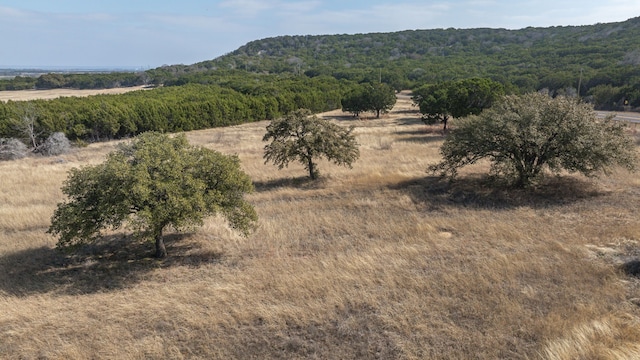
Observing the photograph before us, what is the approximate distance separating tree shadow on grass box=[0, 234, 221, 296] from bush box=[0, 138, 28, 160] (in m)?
32.5

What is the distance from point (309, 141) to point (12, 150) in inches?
1446

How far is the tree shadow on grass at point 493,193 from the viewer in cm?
2078

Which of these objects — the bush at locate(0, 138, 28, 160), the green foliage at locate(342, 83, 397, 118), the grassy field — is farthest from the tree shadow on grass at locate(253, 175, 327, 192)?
the green foliage at locate(342, 83, 397, 118)

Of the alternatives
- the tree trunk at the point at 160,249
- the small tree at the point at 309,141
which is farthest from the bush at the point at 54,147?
the tree trunk at the point at 160,249

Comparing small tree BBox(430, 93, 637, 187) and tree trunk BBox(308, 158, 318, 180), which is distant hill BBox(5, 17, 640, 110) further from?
tree trunk BBox(308, 158, 318, 180)

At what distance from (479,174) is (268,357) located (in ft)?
73.5

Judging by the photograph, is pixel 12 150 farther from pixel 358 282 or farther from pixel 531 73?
pixel 531 73

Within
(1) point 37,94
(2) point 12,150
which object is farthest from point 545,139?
(1) point 37,94

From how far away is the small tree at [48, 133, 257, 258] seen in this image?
46.1 ft

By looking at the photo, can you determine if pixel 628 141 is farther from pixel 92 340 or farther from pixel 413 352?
pixel 92 340

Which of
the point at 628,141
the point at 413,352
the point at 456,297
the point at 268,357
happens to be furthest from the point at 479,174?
the point at 268,357

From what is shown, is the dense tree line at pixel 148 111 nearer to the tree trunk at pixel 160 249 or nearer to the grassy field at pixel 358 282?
the grassy field at pixel 358 282

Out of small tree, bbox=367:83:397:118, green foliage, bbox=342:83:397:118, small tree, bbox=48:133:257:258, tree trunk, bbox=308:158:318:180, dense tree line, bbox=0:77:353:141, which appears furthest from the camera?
green foliage, bbox=342:83:397:118

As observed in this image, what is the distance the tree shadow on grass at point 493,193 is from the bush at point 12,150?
42261 mm
